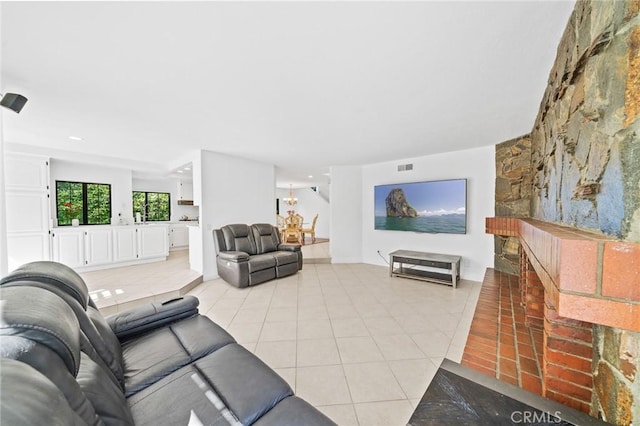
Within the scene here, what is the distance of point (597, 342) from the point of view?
870 millimetres

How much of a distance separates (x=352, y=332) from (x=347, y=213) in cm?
332

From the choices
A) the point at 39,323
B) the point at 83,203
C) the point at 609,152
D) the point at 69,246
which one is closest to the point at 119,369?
the point at 39,323

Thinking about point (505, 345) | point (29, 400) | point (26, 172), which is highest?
point (26, 172)

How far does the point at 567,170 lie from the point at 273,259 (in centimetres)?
384

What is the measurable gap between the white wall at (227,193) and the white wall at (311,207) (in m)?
4.64

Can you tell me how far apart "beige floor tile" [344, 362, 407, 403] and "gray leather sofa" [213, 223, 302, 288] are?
2400 mm

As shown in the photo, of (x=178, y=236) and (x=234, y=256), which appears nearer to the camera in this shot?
(x=234, y=256)

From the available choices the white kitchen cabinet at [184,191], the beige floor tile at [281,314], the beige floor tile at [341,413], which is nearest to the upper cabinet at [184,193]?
the white kitchen cabinet at [184,191]

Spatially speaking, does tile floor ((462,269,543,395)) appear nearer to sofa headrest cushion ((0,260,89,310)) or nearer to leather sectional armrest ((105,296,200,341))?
leather sectional armrest ((105,296,200,341))

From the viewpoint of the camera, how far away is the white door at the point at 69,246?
4129mm

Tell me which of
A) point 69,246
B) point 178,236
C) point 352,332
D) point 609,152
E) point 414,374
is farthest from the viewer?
point 178,236

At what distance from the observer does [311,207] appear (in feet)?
34.0

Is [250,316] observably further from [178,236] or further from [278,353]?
[178,236]

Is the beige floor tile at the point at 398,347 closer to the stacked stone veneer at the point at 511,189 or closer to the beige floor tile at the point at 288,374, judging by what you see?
the beige floor tile at the point at 288,374
